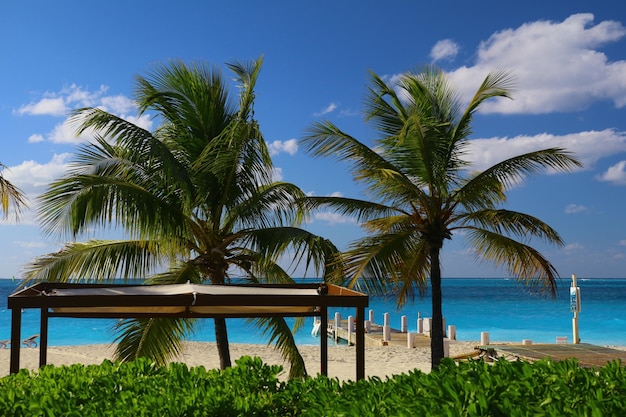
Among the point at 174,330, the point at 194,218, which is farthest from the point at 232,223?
the point at 174,330

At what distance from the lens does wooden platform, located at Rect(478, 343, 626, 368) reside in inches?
575

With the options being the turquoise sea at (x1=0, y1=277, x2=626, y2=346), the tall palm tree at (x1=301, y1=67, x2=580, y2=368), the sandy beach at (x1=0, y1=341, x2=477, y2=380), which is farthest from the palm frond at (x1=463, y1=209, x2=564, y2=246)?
the turquoise sea at (x1=0, y1=277, x2=626, y2=346)

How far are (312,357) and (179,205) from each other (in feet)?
43.8

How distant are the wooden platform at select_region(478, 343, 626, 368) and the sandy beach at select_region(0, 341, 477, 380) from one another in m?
2.46

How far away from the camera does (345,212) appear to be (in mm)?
11930

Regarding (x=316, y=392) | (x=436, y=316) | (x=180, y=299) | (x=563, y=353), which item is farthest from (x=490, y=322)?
(x=316, y=392)

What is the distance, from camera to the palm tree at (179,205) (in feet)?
33.0

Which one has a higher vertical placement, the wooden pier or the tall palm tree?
the tall palm tree

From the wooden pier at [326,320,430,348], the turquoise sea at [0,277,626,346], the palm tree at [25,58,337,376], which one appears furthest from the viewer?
the turquoise sea at [0,277,626,346]

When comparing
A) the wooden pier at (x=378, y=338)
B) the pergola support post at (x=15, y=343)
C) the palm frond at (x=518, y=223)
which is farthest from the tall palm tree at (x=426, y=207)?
the wooden pier at (x=378, y=338)

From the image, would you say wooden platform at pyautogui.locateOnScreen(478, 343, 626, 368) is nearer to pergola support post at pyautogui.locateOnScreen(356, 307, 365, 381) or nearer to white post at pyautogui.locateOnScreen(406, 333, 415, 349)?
white post at pyautogui.locateOnScreen(406, 333, 415, 349)

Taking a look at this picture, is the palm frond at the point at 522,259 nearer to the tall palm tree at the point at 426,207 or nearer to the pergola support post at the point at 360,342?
the tall palm tree at the point at 426,207

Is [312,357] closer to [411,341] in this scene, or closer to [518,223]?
[411,341]

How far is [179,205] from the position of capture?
1074cm
